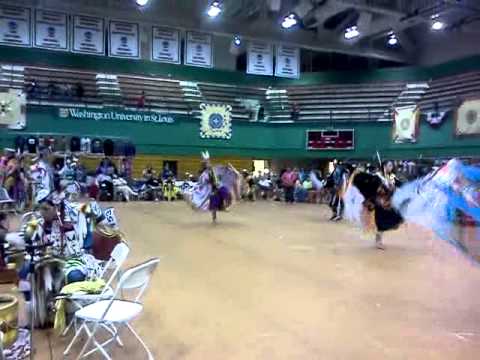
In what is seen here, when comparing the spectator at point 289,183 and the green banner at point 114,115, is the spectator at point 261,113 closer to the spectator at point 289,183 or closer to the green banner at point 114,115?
the green banner at point 114,115

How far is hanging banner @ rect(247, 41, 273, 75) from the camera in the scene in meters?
15.3

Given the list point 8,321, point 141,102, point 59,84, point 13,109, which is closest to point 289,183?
point 141,102

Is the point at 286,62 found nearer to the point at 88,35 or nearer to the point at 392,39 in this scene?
the point at 88,35

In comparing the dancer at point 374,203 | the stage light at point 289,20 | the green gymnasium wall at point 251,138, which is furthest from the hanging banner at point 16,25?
the dancer at point 374,203

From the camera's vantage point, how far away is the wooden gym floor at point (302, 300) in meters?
3.84

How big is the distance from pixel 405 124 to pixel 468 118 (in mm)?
2809

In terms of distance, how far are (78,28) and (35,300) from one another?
10.4 metres

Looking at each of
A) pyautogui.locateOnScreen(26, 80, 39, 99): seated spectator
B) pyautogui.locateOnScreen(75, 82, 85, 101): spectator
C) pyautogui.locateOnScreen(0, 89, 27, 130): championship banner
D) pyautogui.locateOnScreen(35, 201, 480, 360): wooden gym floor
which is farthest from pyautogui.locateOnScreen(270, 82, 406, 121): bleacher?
pyautogui.locateOnScreen(35, 201, 480, 360): wooden gym floor

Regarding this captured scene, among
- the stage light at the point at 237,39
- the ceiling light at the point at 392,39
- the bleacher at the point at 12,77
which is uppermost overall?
the ceiling light at the point at 392,39

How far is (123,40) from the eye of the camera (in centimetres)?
1354

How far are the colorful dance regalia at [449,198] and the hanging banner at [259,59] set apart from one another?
11280 millimetres

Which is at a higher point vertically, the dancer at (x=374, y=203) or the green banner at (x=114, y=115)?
the green banner at (x=114, y=115)

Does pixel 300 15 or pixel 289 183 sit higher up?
pixel 300 15

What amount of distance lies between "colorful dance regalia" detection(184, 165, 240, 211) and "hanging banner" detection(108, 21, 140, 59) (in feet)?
14.3
